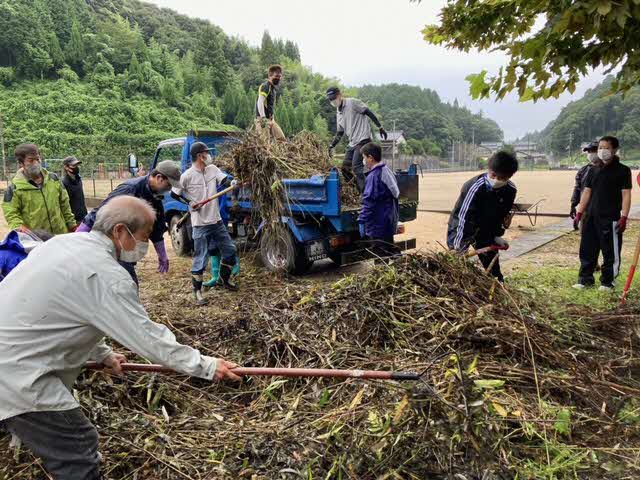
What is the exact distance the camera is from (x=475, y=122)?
152 metres

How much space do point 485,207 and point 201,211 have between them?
→ 10.8 ft

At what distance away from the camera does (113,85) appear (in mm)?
64812

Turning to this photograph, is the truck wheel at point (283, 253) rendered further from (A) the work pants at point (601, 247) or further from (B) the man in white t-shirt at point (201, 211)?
(A) the work pants at point (601, 247)

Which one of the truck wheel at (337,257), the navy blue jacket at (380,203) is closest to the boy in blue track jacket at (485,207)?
the navy blue jacket at (380,203)

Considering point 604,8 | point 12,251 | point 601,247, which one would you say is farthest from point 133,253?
point 601,247

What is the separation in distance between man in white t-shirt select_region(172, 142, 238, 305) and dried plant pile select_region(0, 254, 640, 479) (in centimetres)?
158

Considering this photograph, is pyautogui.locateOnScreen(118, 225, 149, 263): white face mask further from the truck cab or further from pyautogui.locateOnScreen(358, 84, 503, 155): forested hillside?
pyautogui.locateOnScreen(358, 84, 503, 155): forested hillside

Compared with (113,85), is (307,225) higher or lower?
lower

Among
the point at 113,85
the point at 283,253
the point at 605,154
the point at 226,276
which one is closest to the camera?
the point at 605,154

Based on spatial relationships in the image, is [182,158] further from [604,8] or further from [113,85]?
[113,85]

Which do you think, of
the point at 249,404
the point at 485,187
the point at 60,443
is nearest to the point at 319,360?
the point at 249,404

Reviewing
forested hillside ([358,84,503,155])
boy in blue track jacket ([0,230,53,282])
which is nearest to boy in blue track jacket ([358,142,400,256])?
boy in blue track jacket ([0,230,53,282])

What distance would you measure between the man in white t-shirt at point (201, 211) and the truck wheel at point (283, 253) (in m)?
0.90

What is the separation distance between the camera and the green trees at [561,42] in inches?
123
